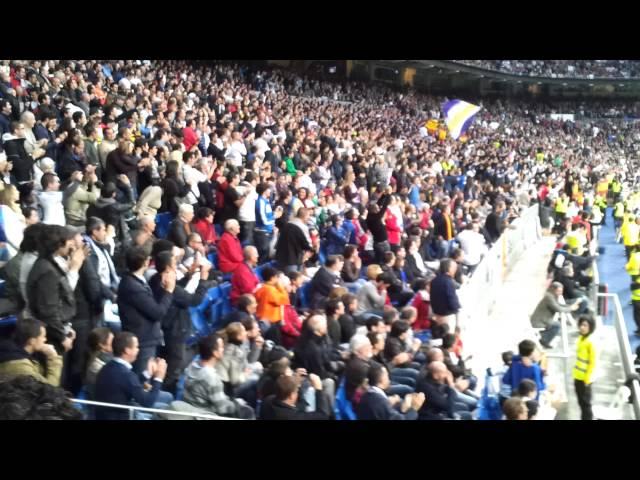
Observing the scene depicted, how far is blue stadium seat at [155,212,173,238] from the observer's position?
5.52 m

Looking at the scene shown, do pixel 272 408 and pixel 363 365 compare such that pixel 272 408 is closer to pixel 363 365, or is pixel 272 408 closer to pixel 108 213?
pixel 363 365

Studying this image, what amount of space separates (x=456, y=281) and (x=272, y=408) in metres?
1.58

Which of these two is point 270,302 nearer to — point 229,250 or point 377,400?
point 229,250

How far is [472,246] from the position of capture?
595 centimetres

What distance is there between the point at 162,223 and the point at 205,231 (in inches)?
11.3

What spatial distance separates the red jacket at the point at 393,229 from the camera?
6.15 meters

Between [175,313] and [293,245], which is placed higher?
[293,245]

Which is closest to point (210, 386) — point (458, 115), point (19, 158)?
point (19, 158)

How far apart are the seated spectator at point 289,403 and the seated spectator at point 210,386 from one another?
4.6 inches

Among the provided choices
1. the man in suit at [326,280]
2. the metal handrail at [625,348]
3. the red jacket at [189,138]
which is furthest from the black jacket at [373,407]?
the red jacket at [189,138]

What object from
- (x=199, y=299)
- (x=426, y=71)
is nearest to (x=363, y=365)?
(x=199, y=299)

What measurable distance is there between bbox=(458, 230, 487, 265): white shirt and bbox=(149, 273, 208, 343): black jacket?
192 cm

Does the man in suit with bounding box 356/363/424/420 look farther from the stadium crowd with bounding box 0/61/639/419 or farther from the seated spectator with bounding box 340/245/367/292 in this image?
the seated spectator with bounding box 340/245/367/292

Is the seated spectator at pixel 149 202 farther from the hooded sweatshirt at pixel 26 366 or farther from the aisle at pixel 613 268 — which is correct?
the aisle at pixel 613 268
